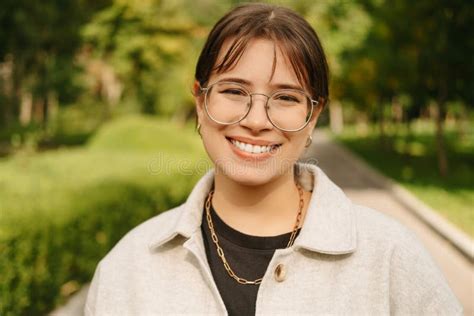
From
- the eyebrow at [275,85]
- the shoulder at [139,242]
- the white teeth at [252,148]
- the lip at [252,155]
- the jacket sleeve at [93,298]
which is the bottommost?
the jacket sleeve at [93,298]

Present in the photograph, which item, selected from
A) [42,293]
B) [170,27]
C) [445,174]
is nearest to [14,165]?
[42,293]

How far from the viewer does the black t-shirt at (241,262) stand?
5.75 ft

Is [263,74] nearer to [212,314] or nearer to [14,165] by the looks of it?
[212,314]

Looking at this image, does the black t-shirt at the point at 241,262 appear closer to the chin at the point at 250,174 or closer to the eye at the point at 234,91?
the chin at the point at 250,174

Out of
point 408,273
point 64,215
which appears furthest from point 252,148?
point 64,215

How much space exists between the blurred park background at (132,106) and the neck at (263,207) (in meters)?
1.49

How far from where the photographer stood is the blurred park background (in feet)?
18.5

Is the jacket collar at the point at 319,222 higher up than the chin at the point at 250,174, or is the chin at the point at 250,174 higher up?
the chin at the point at 250,174

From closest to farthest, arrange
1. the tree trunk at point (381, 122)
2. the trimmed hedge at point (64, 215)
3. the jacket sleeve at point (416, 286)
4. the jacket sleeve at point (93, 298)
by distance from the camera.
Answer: the jacket sleeve at point (416, 286)
the jacket sleeve at point (93, 298)
the trimmed hedge at point (64, 215)
the tree trunk at point (381, 122)

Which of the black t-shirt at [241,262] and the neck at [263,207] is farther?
the neck at [263,207]

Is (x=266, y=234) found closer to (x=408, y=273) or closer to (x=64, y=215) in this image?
(x=408, y=273)

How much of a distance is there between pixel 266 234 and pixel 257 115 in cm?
42

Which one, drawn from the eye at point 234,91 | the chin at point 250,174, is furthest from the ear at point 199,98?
the chin at point 250,174

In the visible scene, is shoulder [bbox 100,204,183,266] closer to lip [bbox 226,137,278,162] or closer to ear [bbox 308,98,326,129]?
lip [bbox 226,137,278,162]
